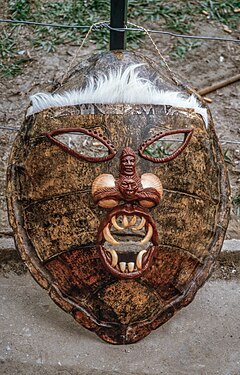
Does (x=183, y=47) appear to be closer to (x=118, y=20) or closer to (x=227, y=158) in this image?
(x=227, y=158)

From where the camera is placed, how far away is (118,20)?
2.43 meters

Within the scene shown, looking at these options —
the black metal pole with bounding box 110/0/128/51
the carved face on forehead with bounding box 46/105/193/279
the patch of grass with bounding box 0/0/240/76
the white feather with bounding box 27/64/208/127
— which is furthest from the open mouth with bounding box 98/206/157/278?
the patch of grass with bounding box 0/0/240/76

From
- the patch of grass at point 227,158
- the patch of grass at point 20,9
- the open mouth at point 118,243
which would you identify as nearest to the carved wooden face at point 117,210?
the open mouth at point 118,243

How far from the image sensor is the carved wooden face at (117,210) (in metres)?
2.04

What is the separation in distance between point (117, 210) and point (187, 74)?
2.04 m

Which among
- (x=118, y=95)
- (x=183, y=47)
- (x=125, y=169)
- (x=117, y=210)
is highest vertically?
(x=118, y=95)

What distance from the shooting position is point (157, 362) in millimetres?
2344

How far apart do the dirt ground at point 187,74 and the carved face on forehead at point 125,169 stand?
1.13 metres

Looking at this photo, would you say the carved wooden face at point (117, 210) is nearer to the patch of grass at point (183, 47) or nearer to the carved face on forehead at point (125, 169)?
the carved face on forehead at point (125, 169)

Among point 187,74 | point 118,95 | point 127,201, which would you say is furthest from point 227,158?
point 127,201

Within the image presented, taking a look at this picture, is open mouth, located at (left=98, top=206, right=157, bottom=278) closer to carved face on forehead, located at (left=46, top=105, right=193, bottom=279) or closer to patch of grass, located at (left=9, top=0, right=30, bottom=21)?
carved face on forehead, located at (left=46, top=105, right=193, bottom=279)

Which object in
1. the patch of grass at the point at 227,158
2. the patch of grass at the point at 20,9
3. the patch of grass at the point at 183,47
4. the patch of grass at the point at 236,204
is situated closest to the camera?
the patch of grass at the point at 236,204

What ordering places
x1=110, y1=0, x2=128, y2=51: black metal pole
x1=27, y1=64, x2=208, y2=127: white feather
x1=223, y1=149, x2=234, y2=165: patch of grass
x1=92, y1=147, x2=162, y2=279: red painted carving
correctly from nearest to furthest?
1. x1=92, y1=147, x2=162, y2=279: red painted carving
2. x1=27, y1=64, x2=208, y2=127: white feather
3. x1=110, y1=0, x2=128, y2=51: black metal pole
4. x1=223, y1=149, x2=234, y2=165: patch of grass

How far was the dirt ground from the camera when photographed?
3.44 m
